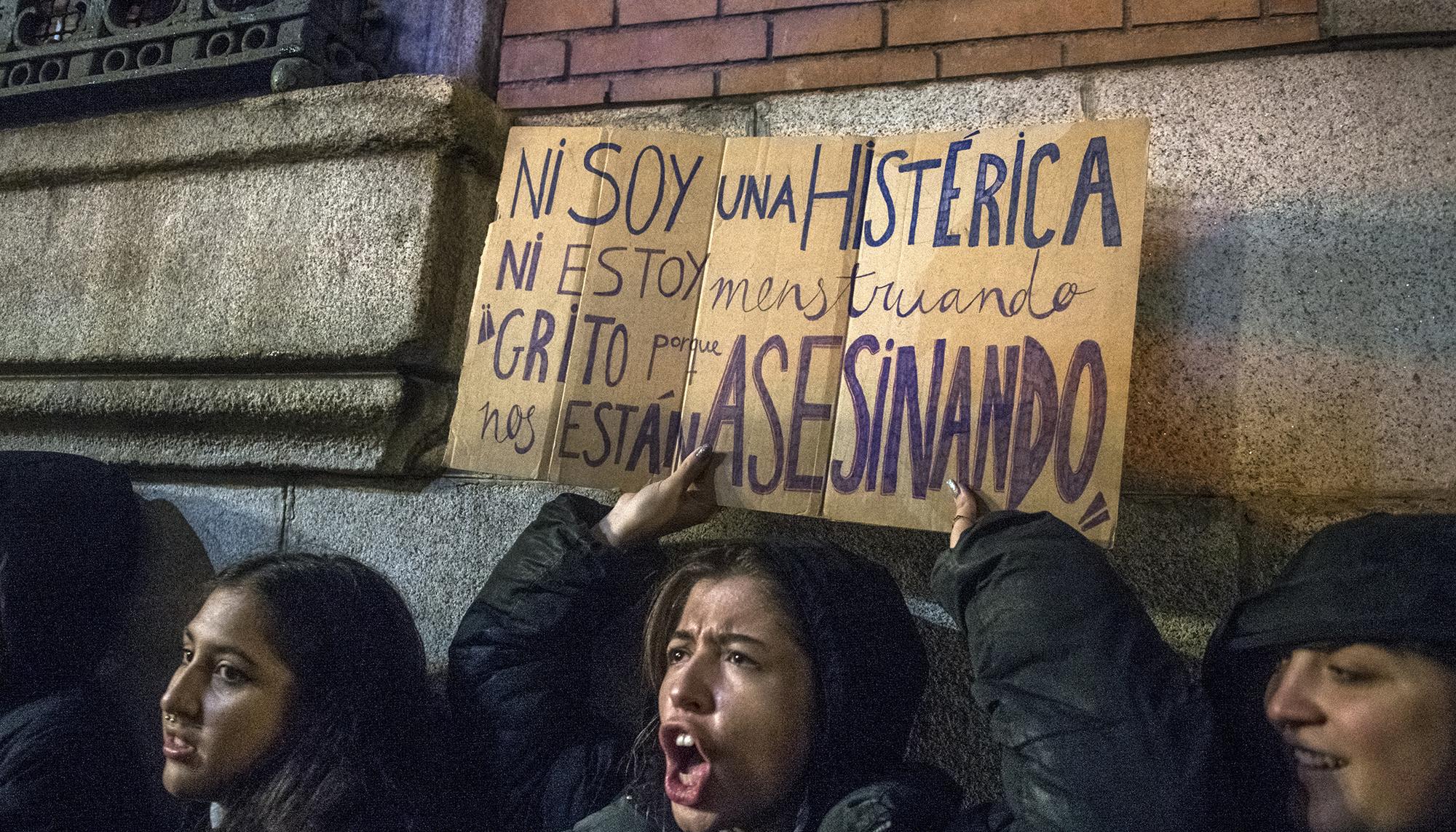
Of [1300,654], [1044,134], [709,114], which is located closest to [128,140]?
[709,114]

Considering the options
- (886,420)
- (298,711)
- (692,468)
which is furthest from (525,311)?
(298,711)

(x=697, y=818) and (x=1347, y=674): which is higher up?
(x=1347, y=674)

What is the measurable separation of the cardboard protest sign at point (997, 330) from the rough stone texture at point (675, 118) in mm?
580

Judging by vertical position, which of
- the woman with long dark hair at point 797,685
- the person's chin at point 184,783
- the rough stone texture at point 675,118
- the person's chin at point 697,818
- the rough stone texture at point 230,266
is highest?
the rough stone texture at point 675,118

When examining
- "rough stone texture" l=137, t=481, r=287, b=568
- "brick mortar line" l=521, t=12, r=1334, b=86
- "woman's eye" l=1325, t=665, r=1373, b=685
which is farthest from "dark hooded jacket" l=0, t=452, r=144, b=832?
"woman's eye" l=1325, t=665, r=1373, b=685

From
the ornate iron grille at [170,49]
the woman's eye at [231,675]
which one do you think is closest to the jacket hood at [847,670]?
the woman's eye at [231,675]

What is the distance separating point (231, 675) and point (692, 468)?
0.87 metres

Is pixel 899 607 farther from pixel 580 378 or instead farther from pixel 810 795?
pixel 580 378

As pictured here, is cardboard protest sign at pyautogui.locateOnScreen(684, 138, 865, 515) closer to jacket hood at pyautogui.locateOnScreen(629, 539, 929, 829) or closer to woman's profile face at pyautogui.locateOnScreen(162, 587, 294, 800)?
jacket hood at pyautogui.locateOnScreen(629, 539, 929, 829)

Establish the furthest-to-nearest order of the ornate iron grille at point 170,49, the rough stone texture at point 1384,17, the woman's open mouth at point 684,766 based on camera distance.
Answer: the ornate iron grille at point 170,49 < the rough stone texture at point 1384,17 < the woman's open mouth at point 684,766

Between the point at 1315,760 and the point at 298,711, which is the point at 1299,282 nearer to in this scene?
the point at 1315,760

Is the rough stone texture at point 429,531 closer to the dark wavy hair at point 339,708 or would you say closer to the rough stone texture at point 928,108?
the dark wavy hair at point 339,708

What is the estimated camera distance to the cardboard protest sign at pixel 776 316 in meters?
1.60

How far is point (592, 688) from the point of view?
5.94ft
